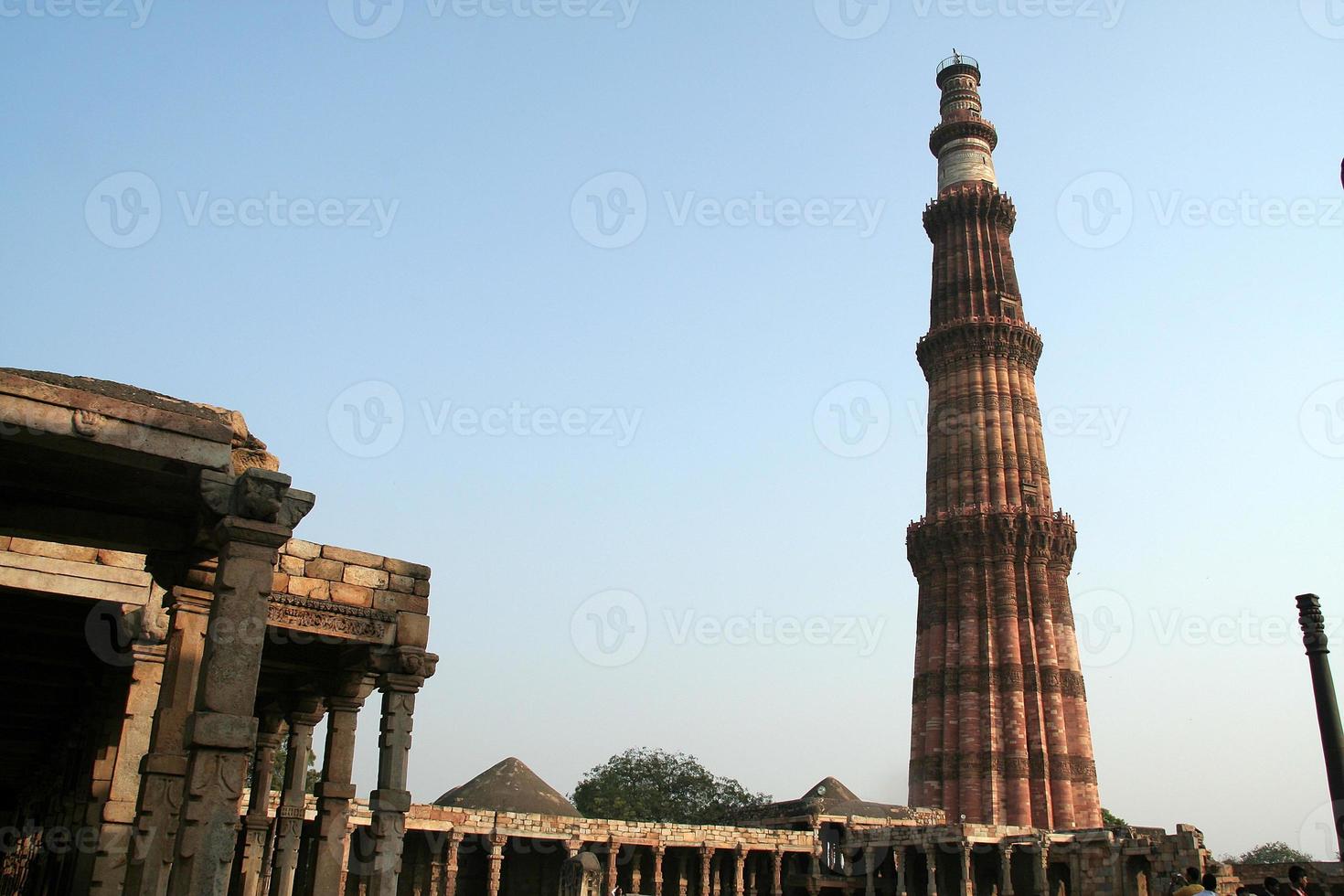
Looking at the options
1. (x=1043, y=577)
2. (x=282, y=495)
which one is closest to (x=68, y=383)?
(x=282, y=495)

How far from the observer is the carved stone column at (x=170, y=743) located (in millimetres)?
8133

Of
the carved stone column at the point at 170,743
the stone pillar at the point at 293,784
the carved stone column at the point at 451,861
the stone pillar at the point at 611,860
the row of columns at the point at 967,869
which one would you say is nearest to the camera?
the carved stone column at the point at 170,743

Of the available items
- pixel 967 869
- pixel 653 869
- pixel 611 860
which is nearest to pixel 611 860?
pixel 611 860

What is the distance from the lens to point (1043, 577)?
38000mm

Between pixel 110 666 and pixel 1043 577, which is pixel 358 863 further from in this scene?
pixel 1043 577

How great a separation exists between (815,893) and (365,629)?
27909mm

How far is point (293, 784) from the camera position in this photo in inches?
535

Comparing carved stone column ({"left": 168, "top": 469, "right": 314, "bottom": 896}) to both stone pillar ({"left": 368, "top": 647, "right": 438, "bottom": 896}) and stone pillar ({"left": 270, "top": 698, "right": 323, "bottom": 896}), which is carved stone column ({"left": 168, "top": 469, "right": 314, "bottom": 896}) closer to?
stone pillar ({"left": 368, "top": 647, "right": 438, "bottom": 896})

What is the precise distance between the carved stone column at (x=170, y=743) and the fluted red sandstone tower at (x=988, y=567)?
101ft

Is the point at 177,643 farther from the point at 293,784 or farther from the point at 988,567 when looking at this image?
the point at 988,567

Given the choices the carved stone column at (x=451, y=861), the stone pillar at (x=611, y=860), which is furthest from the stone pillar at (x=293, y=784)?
the stone pillar at (x=611, y=860)

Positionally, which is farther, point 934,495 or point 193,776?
point 934,495

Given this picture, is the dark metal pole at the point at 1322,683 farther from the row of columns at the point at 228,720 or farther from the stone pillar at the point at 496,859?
the stone pillar at the point at 496,859

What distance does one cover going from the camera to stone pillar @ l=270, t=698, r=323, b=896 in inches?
532
